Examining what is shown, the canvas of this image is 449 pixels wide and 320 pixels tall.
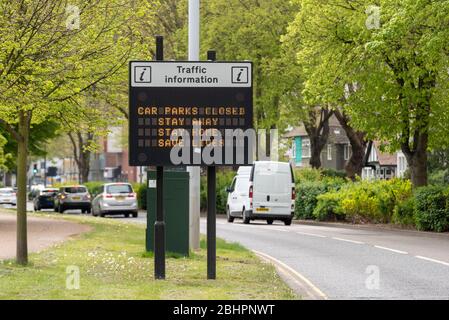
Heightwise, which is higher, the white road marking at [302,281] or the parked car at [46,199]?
the parked car at [46,199]

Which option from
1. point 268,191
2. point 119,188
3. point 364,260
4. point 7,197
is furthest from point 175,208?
point 7,197

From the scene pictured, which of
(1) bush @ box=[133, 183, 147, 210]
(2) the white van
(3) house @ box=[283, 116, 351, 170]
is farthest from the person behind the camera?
(3) house @ box=[283, 116, 351, 170]

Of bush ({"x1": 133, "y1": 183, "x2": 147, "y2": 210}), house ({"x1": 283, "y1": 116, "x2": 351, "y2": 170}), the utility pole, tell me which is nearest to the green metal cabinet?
the utility pole

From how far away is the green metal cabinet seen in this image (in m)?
19.5

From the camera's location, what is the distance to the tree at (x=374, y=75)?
32.5 metres

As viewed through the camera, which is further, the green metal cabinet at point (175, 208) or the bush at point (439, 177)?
the bush at point (439, 177)

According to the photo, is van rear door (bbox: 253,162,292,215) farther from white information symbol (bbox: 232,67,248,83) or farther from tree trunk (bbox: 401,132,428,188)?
white information symbol (bbox: 232,67,248,83)

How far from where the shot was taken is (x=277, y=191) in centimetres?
3984

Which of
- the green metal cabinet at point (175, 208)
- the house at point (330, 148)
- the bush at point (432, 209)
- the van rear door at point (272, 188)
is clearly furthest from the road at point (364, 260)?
the house at point (330, 148)

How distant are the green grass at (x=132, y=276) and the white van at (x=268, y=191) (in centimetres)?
1626

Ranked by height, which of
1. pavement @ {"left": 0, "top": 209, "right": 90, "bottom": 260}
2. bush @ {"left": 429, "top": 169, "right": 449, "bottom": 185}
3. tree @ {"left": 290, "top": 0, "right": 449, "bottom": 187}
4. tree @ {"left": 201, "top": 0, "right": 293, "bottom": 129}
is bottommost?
pavement @ {"left": 0, "top": 209, "right": 90, "bottom": 260}

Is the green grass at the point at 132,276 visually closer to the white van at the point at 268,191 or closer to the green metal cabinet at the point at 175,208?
the green metal cabinet at the point at 175,208

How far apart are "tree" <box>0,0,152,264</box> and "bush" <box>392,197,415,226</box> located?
16.8 metres
